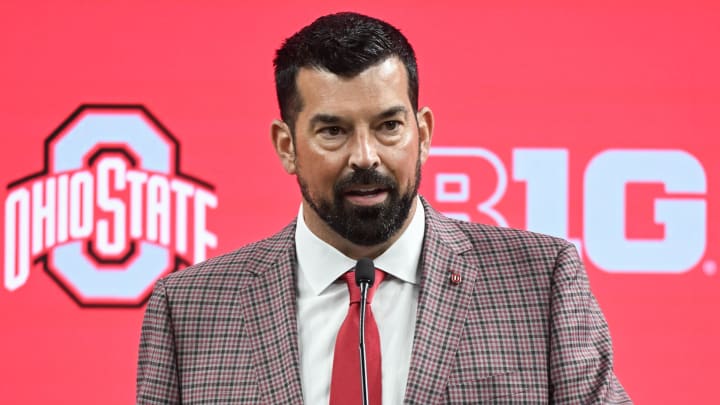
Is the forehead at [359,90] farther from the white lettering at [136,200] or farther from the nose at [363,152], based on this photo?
the white lettering at [136,200]

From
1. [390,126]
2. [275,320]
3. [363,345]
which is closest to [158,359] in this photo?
[275,320]

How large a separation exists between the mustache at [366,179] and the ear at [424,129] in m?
0.15

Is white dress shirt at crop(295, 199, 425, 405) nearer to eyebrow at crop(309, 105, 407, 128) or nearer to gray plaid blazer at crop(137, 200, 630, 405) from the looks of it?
gray plaid blazer at crop(137, 200, 630, 405)

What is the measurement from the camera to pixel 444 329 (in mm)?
1708

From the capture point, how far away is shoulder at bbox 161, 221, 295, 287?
6.22 feet

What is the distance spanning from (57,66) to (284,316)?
1626 mm

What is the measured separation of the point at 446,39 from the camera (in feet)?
10.1

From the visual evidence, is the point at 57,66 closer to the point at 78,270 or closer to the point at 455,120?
the point at 78,270

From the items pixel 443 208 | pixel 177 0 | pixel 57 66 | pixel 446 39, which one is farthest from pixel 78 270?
pixel 446 39

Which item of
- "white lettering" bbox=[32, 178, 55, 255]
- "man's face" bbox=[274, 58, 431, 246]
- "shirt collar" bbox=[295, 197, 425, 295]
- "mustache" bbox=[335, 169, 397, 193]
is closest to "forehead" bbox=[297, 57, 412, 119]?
"man's face" bbox=[274, 58, 431, 246]

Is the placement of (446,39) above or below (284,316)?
above

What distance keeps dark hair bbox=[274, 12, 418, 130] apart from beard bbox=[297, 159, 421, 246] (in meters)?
0.18

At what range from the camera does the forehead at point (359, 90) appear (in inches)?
68.1

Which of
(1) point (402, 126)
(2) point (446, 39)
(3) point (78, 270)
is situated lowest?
(3) point (78, 270)
